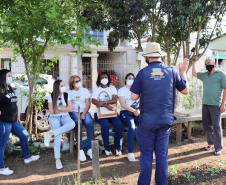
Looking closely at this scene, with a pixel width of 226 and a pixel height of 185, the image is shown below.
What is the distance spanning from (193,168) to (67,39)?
3233mm

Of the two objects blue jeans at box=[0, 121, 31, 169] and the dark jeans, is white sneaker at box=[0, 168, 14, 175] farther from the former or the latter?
the dark jeans

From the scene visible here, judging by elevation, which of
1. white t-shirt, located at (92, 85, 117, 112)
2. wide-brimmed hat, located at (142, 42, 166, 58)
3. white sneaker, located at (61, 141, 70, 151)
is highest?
wide-brimmed hat, located at (142, 42, 166, 58)

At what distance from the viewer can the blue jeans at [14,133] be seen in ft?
14.0

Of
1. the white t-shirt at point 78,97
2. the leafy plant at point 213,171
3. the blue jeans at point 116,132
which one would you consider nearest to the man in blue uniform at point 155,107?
the leafy plant at point 213,171

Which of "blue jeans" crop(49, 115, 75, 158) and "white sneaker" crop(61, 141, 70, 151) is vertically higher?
"blue jeans" crop(49, 115, 75, 158)

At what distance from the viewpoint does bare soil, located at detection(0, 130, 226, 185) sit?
3.76 metres

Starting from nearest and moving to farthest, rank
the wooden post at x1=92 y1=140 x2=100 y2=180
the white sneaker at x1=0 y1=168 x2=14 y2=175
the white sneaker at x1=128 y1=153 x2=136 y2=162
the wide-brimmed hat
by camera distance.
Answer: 1. the wide-brimmed hat
2. the wooden post at x1=92 y1=140 x2=100 y2=180
3. the white sneaker at x1=0 y1=168 x2=14 y2=175
4. the white sneaker at x1=128 y1=153 x2=136 y2=162

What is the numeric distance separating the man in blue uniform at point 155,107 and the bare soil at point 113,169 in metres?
0.61

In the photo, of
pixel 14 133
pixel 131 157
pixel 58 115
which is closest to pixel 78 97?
pixel 58 115

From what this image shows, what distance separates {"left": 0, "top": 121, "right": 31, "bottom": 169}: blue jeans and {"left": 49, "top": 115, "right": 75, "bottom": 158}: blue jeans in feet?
1.81

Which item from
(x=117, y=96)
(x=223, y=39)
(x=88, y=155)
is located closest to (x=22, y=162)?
(x=88, y=155)

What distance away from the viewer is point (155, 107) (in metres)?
3.19

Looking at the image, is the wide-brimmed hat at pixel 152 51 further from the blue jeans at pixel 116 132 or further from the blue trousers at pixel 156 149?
the blue jeans at pixel 116 132

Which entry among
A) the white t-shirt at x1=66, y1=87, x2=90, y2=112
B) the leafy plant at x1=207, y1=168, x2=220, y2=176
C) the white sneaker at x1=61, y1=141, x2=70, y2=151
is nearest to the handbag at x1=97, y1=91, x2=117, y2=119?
the white t-shirt at x1=66, y1=87, x2=90, y2=112
